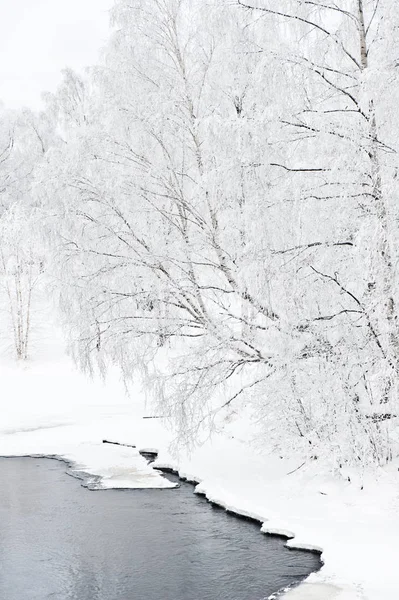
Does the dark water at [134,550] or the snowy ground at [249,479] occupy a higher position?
the snowy ground at [249,479]

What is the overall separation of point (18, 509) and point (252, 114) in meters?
7.36

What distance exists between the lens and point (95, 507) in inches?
418

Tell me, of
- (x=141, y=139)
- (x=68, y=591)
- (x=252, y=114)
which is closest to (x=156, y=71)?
(x=141, y=139)

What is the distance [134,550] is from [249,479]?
9.97ft

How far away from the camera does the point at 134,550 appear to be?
8539 mm

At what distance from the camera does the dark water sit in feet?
23.9

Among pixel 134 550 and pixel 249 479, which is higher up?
pixel 249 479

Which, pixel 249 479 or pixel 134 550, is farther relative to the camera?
pixel 249 479

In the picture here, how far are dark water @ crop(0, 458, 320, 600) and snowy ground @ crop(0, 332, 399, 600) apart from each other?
1.21 ft

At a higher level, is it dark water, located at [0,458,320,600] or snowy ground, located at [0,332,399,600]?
snowy ground, located at [0,332,399,600]

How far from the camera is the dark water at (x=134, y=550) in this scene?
7.29 meters

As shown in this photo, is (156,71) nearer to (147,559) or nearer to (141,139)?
(141,139)

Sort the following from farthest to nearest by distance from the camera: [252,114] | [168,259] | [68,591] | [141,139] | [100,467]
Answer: [100,467], [141,139], [168,259], [252,114], [68,591]

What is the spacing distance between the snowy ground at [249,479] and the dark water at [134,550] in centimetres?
37
